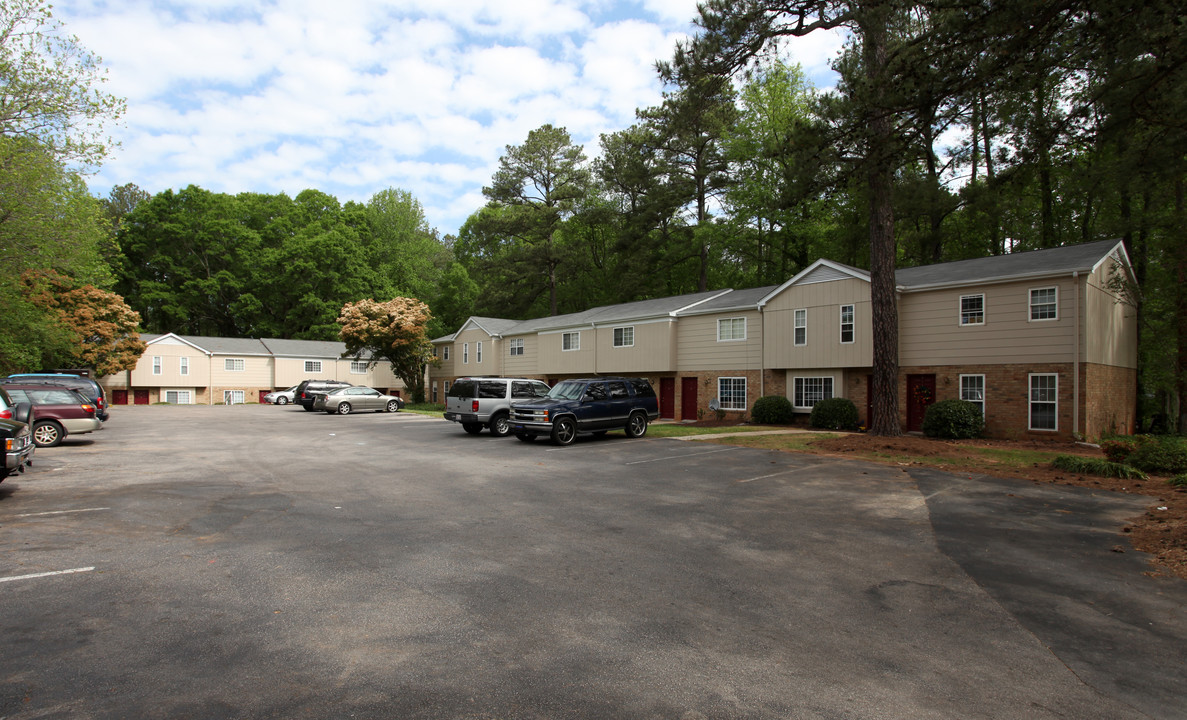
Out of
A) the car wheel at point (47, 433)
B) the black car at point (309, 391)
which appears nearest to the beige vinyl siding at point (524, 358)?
the black car at point (309, 391)

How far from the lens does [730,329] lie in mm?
26703

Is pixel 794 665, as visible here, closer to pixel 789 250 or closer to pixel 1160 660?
pixel 1160 660

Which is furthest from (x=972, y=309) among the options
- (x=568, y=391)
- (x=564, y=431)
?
(x=564, y=431)

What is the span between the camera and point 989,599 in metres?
5.36

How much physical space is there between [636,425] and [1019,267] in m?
13.0

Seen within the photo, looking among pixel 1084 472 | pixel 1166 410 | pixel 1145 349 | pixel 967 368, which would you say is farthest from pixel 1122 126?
pixel 1166 410

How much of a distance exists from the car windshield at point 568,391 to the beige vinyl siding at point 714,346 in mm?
9954

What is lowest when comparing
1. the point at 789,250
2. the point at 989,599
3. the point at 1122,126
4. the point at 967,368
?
the point at 989,599

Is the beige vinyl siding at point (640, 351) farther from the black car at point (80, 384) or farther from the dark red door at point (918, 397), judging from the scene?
the black car at point (80, 384)

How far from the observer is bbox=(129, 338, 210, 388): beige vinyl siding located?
47.2 m

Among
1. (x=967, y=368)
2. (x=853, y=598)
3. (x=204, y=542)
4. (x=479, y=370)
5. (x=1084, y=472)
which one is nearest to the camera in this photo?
(x=853, y=598)

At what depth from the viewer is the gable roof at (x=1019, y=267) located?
18.1 metres

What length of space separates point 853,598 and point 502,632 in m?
3.07

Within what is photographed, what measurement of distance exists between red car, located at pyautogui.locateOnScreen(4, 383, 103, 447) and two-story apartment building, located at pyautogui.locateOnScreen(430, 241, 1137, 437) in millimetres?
20876
